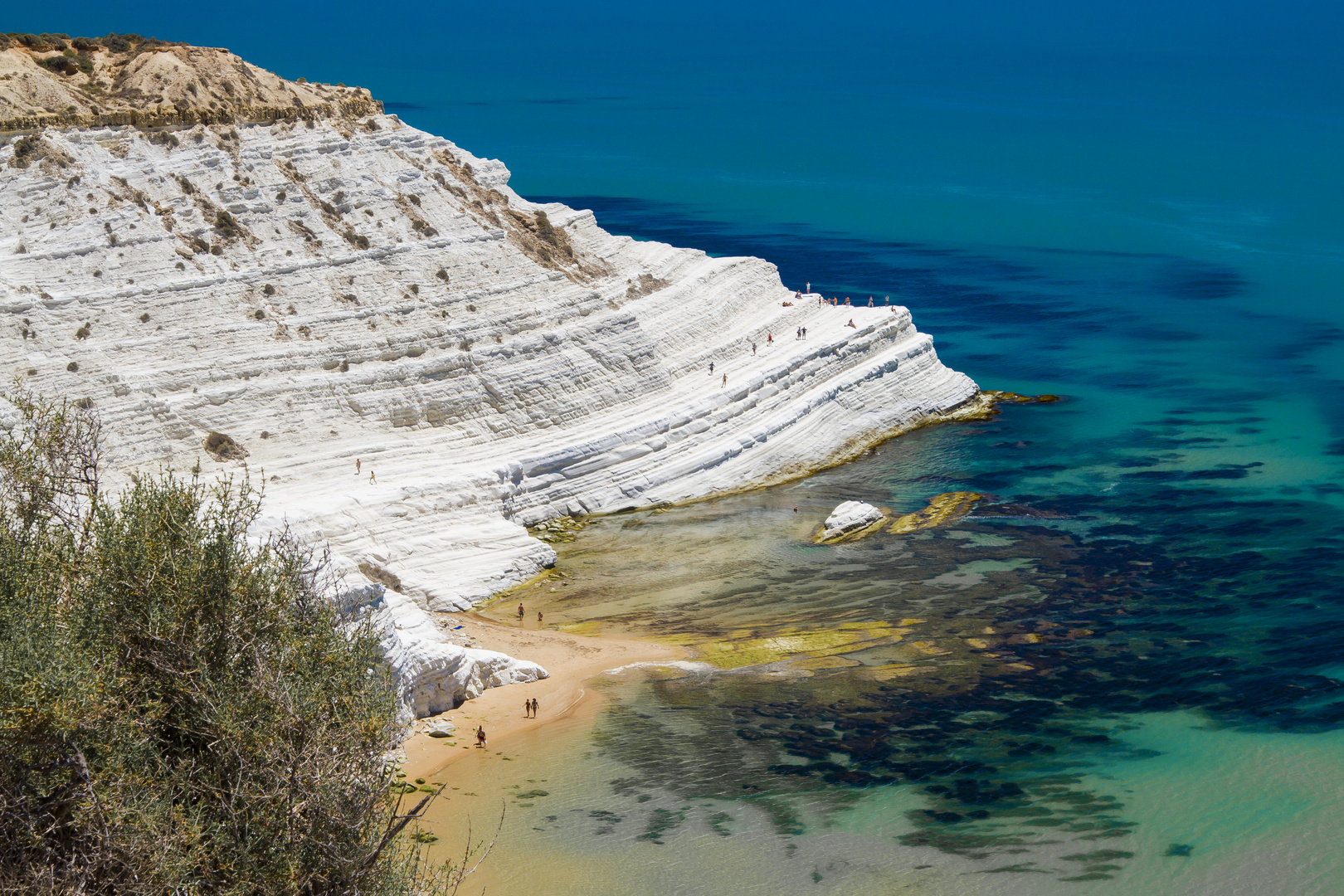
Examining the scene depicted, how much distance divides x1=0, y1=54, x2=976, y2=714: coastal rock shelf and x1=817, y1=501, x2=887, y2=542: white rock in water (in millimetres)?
6511

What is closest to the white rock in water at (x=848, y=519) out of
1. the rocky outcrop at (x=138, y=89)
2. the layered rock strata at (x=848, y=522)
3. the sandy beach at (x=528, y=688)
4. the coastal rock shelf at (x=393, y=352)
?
the layered rock strata at (x=848, y=522)

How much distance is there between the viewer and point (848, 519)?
51.2 m

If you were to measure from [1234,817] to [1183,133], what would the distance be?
156811 millimetres

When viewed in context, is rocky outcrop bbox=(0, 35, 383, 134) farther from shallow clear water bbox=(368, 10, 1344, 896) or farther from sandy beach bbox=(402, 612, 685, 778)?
sandy beach bbox=(402, 612, 685, 778)

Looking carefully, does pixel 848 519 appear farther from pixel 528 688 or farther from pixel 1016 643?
pixel 528 688

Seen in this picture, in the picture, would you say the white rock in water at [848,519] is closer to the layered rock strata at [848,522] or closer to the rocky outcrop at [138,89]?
the layered rock strata at [848,522]

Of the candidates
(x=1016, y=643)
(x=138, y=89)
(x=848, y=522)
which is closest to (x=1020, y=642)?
(x=1016, y=643)

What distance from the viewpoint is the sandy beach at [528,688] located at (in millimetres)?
34750

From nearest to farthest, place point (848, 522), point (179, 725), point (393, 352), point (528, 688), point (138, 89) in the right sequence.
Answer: point (179, 725) < point (528, 688) < point (848, 522) < point (393, 352) < point (138, 89)

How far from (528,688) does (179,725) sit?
60.0 feet

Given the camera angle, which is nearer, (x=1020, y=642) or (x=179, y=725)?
(x=179, y=725)

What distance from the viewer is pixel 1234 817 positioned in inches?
1256

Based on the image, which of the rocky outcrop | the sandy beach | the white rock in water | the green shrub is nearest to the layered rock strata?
the white rock in water

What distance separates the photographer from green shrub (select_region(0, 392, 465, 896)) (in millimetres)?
18812
